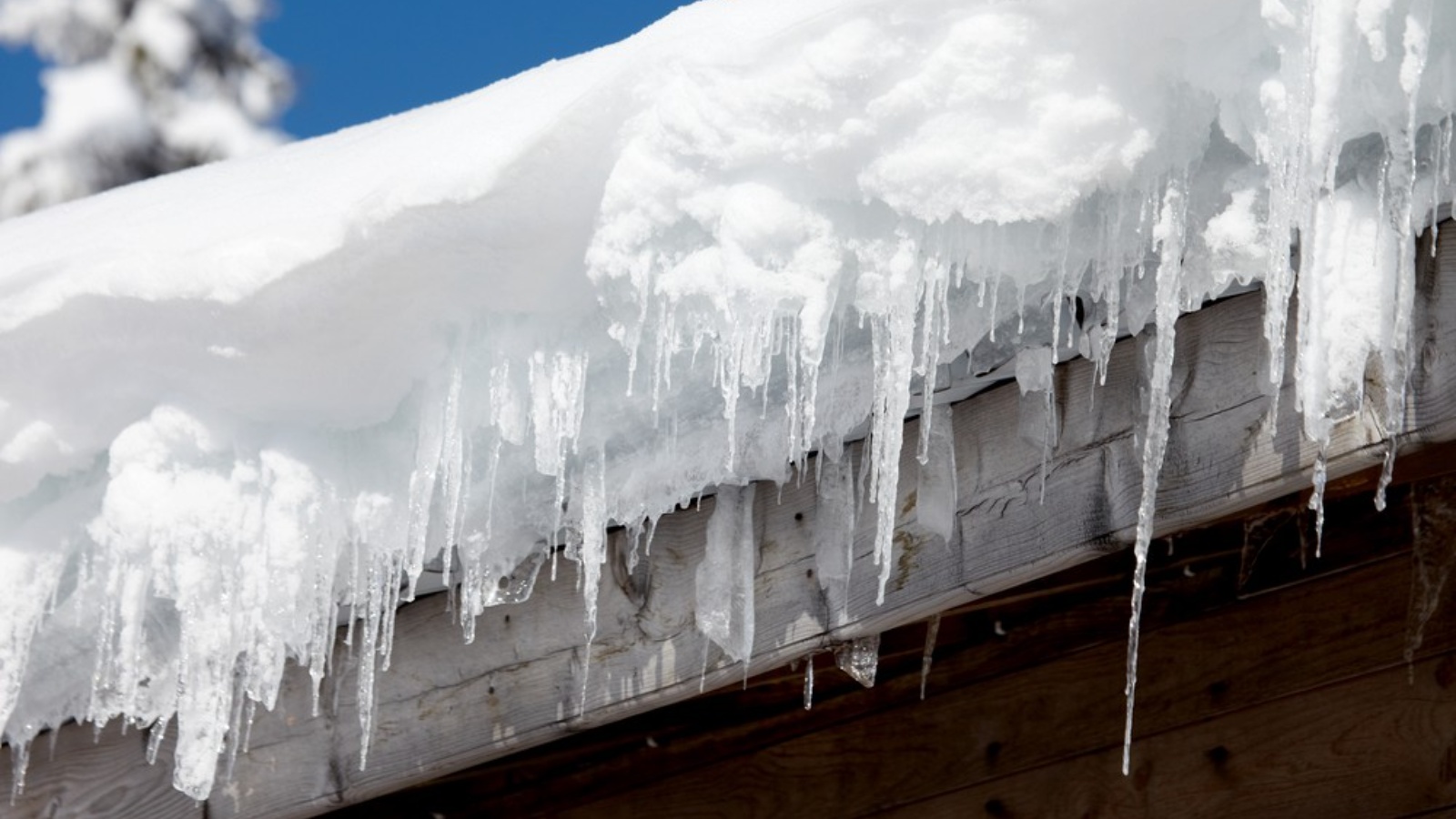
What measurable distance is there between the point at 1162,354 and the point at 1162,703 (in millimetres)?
1067

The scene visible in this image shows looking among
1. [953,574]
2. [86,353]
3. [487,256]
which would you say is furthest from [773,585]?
[86,353]

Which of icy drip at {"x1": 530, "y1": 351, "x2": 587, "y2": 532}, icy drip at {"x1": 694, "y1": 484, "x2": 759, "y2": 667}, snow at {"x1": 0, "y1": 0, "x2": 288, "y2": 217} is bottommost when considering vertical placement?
icy drip at {"x1": 694, "y1": 484, "x2": 759, "y2": 667}

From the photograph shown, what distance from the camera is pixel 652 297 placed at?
5.51ft

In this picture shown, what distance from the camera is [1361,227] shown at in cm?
145

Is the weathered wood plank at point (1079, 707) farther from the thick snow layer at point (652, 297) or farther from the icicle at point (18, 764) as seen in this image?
the icicle at point (18, 764)

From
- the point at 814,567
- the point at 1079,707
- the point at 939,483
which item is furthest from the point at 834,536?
the point at 1079,707

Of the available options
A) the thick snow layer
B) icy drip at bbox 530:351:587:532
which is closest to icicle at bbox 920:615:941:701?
the thick snow layer

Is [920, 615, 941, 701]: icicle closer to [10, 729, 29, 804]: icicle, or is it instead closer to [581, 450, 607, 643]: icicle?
[581, 450, 607, 643]: icicle

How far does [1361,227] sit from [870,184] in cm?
48

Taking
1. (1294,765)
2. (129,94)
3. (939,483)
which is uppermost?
(129,94)

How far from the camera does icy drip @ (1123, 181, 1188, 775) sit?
1.50m

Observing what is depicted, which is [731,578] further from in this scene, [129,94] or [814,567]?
[129,94]

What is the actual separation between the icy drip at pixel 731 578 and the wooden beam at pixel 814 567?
0.07ft

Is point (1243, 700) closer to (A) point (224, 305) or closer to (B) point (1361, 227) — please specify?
(B) point (1361, 227)
